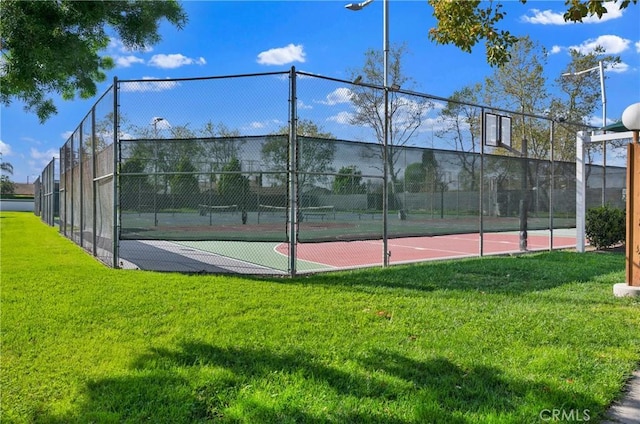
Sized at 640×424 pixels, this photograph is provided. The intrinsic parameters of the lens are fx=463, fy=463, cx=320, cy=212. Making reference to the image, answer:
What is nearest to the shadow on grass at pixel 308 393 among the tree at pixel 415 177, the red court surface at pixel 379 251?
the red court surface at pixel 379 251

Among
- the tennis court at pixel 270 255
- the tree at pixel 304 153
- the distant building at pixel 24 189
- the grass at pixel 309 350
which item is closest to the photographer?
the grass at pixel 309 350

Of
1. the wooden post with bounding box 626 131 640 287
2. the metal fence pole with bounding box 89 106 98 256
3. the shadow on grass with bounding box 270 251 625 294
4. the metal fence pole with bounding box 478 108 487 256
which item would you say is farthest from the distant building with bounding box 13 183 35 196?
the wooden post with bounding box 626 131 640 287

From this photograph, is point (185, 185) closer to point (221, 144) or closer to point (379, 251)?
point (221, 144)

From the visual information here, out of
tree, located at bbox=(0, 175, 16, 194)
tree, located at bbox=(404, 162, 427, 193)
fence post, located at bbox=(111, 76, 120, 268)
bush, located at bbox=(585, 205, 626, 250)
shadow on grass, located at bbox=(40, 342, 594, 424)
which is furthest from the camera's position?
tree, located at bbox=(0, 175, 16, 194)

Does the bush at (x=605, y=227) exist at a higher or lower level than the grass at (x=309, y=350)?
higher

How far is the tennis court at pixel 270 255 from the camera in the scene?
27.5 feet

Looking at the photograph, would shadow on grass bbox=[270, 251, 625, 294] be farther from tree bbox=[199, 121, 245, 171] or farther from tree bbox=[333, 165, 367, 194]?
tree bbox=[199, 121, 245, 171]

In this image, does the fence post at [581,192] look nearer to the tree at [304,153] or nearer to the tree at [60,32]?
the tree at [304,153]

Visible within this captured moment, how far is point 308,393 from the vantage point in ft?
10.2

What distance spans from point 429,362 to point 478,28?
10.9 ft

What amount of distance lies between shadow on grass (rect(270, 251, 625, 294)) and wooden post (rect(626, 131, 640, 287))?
1034 mm

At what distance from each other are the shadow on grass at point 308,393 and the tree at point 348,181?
16.4 ft

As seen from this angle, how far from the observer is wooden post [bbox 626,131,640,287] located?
6.25 meters

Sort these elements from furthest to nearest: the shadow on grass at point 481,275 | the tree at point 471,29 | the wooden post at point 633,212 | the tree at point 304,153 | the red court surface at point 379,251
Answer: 1. the red court surface at point 379,251
2. the tree at point 304,153
3. the shadow on grass at point 481,275
4. the wooden post at point 633,212
5. the tree at point 471,29
